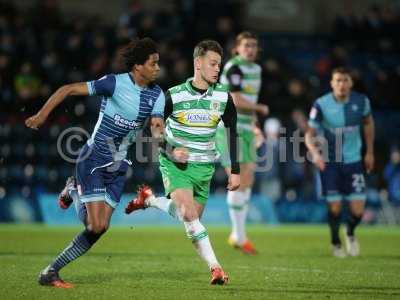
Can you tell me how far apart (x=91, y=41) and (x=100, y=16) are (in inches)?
147

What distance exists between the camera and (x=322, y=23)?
26.5m

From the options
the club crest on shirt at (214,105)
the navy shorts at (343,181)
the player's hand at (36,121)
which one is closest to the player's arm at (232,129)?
the club crest on shirt at (214,105)

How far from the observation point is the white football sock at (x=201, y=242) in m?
8.39

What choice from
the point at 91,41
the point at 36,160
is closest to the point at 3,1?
the point at 91,41

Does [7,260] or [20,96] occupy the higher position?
[20,96]

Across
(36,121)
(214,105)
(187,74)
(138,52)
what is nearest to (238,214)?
(214,105)

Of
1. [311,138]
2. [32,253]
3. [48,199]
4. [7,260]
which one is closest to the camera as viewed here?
[7,260]

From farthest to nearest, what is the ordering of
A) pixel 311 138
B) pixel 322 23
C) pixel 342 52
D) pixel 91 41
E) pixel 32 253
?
pixel 322 23 < pixel 342 52 < pixel 91 41 < pixel 311 138 < pixel 32 253

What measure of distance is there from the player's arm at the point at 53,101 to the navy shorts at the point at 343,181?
17.1 ft

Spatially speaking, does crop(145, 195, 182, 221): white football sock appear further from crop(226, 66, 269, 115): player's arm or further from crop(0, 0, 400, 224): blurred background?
crop(0, 0, 400, 224): blurred background

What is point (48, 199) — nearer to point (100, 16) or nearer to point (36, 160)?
point (36, 160)

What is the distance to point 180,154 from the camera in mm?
8414

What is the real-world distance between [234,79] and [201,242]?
462 cm

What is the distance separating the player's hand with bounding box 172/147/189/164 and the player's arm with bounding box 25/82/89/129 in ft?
3.57
